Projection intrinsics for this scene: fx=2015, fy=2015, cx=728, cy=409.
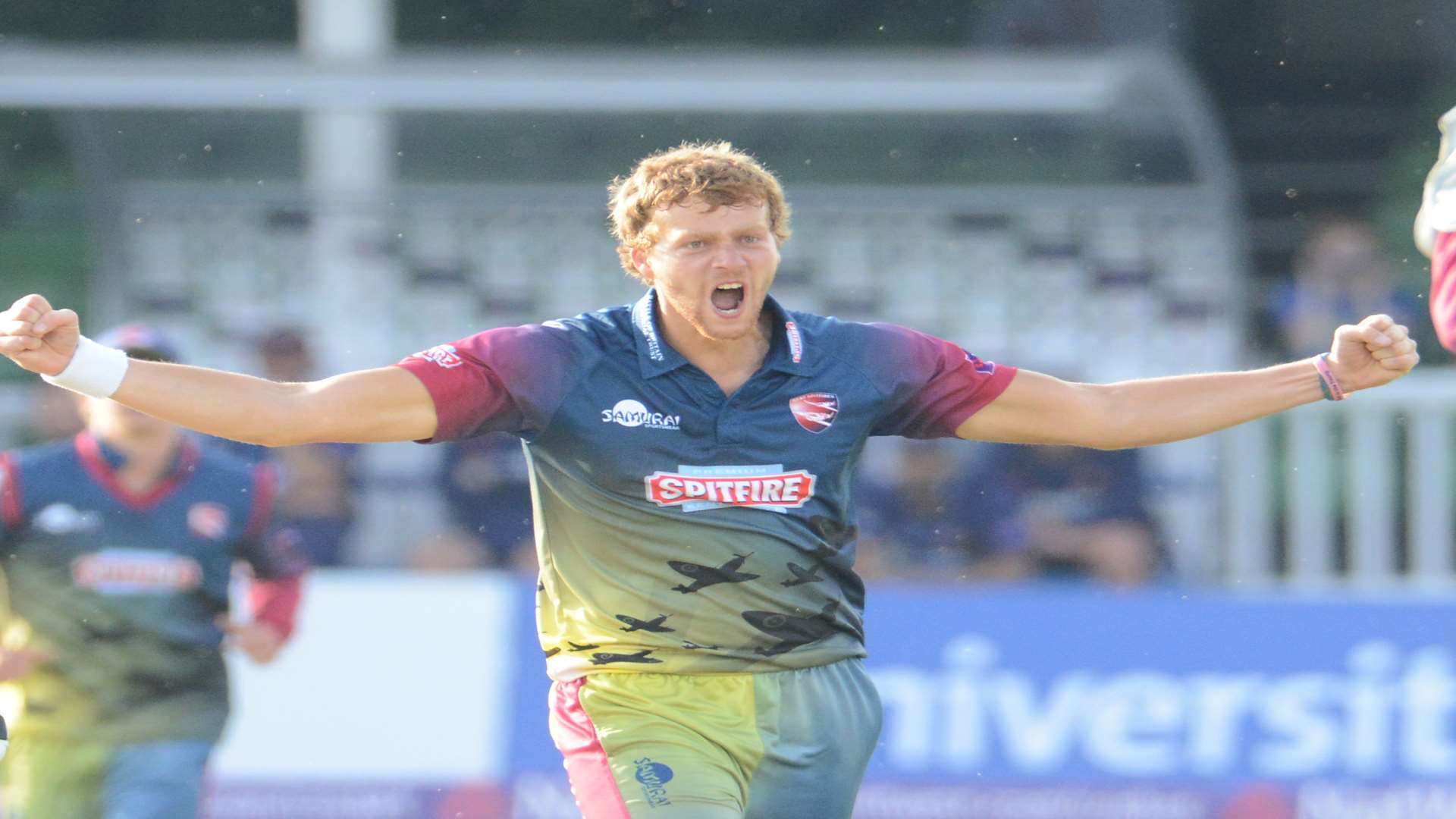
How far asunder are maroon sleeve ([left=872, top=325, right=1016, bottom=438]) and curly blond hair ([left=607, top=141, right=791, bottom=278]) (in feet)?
1.23

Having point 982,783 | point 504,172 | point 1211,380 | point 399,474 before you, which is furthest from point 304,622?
point 1211,380

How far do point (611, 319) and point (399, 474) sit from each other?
16.2 ft

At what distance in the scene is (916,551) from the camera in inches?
363

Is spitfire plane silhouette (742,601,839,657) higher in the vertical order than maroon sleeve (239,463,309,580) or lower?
lower

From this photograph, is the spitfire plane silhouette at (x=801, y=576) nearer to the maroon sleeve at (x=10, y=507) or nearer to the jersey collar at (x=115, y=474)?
the jersey collar at (x=115, y=474)

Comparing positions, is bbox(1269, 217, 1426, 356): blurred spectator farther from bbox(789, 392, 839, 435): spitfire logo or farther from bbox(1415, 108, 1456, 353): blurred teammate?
bbox(789, 392, 839, 435): spitfire logo

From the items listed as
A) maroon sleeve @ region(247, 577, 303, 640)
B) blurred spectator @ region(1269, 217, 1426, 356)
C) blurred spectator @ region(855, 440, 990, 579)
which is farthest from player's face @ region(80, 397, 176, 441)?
blurred spectator @ region(1269, 217, 1426, 356)

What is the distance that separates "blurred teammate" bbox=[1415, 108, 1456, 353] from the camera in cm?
416

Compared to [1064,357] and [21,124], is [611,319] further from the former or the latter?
[21,124]

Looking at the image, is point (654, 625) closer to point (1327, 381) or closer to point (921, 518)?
point (1327, 381)

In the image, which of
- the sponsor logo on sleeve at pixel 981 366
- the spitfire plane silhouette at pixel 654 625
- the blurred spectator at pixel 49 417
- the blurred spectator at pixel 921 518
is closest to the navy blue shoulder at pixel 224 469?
the blurred spectator at pixel 49 417

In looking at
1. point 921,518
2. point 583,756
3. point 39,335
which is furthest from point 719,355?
point 921,518

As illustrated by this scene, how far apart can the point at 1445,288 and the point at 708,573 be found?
167 cm

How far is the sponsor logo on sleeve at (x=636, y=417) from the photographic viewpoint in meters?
4.39
